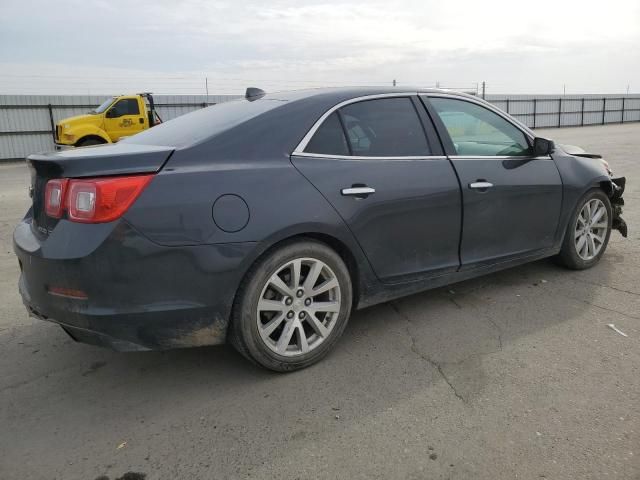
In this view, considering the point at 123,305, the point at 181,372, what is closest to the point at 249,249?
the point at 123,305

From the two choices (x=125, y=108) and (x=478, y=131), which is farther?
(x=125, y=108)

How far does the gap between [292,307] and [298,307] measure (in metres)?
0.04

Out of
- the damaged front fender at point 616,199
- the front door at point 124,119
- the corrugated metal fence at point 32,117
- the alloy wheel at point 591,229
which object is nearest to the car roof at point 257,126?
the alloy wheel at point 591,229

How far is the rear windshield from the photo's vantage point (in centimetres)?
Result: 296

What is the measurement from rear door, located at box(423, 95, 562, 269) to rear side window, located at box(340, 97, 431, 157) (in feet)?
0.66

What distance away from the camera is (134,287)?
2535 millimetres

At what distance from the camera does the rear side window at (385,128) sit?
10.8 ft

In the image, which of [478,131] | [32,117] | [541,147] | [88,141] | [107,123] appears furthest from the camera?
[32,117]

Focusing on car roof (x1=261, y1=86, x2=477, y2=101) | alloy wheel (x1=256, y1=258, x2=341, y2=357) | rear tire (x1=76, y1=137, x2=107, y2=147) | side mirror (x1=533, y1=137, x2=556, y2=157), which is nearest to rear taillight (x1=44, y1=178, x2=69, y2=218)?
alloy wheel (x1=256, y1=258, x2=341, y2=357)

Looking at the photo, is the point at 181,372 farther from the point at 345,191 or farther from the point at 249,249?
the point at 345,191

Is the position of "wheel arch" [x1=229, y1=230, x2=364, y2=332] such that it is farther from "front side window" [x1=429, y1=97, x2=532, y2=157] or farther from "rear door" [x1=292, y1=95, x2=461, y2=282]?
"front side window" [x1=429, y1=97, x2=532, y2=157]

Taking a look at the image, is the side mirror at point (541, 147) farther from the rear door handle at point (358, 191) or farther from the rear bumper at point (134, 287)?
the rear bumper at point (134, 287)

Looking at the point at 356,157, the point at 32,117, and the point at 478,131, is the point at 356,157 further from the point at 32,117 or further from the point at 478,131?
the point at 32,117

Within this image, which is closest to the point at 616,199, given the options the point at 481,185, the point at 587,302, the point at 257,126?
the point at 587,302
